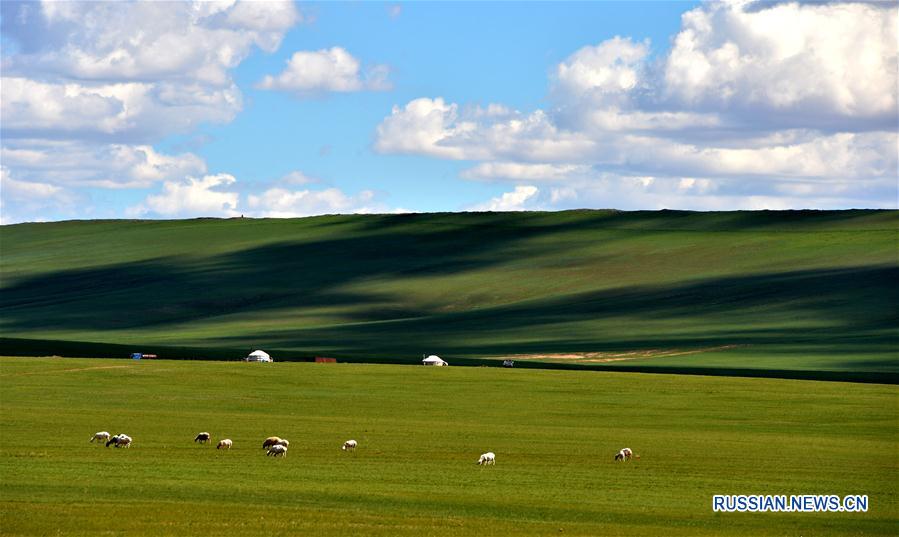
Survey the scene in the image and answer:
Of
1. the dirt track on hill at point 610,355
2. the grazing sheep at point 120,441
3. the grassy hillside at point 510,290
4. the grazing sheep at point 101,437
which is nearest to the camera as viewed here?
the grazing sheep at point 120,441

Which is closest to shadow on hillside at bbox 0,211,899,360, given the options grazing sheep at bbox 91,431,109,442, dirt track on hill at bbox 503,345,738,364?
dirt track on hill at bbox 503,345,738,364

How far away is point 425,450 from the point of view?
51.1 meters

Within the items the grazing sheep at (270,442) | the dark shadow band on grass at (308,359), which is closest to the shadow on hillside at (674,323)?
the dark shadow band on grass at (308,359)

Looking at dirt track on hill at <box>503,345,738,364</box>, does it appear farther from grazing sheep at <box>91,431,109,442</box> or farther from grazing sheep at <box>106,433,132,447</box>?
grazing sheep at <box>106,433,132,447</box>

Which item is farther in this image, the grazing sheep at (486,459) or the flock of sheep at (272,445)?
the flock of sheep at (272,445)

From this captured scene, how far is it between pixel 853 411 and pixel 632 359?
112 feet

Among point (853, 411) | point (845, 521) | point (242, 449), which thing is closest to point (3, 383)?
point (242, 449)

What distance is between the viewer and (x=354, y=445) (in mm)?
50688

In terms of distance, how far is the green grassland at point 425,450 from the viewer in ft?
116

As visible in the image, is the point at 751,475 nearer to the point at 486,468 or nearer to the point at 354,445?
the point at 486,468

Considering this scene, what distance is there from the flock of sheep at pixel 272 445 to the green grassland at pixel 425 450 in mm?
498

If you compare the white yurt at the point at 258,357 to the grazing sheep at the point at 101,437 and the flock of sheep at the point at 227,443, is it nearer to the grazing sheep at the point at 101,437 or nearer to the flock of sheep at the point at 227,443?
the flock of sheep at the point at 227,443

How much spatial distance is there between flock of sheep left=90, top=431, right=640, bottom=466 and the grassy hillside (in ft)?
149

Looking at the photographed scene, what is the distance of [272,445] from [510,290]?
10002 centimetres
